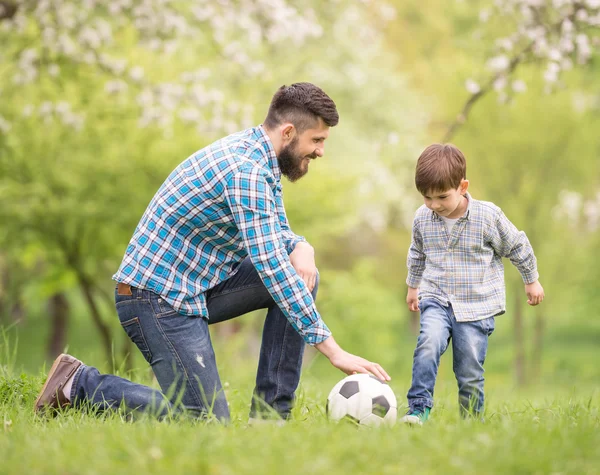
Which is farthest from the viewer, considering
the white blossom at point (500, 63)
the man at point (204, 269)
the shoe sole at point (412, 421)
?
the white blossom at point (500, 63)

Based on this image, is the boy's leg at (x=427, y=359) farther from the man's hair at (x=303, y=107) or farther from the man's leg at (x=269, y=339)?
the man's hair at (x=303, y=107)

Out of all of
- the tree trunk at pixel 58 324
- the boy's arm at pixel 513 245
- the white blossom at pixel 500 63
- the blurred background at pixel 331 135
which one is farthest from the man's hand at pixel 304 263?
the tree trunk at pixel 58 324

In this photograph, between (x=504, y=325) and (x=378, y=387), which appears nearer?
(x=378, y=387)

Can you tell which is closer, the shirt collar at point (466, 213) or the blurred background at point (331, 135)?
the shirt collar at point (466, 213)

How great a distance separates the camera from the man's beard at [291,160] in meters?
3.81

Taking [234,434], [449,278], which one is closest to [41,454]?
[234,434]

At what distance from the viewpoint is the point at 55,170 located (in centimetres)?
1066

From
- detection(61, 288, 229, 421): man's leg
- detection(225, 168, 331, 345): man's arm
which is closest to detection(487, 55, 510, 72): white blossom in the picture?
detection(225, 168, 331, 345): man's arm

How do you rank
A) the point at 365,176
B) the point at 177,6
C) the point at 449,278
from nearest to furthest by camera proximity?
1. the point at 449,278
2. the point at 177,6
3. the point at 365,176

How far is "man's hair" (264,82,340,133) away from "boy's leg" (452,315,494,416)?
4.49ft

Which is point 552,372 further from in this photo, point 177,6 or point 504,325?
point 177,6

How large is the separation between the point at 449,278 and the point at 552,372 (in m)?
17.1

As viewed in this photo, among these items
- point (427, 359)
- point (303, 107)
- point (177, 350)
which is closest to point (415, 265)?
point (427, 359)

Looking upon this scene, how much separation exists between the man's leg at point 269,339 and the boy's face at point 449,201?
0.82 meters
